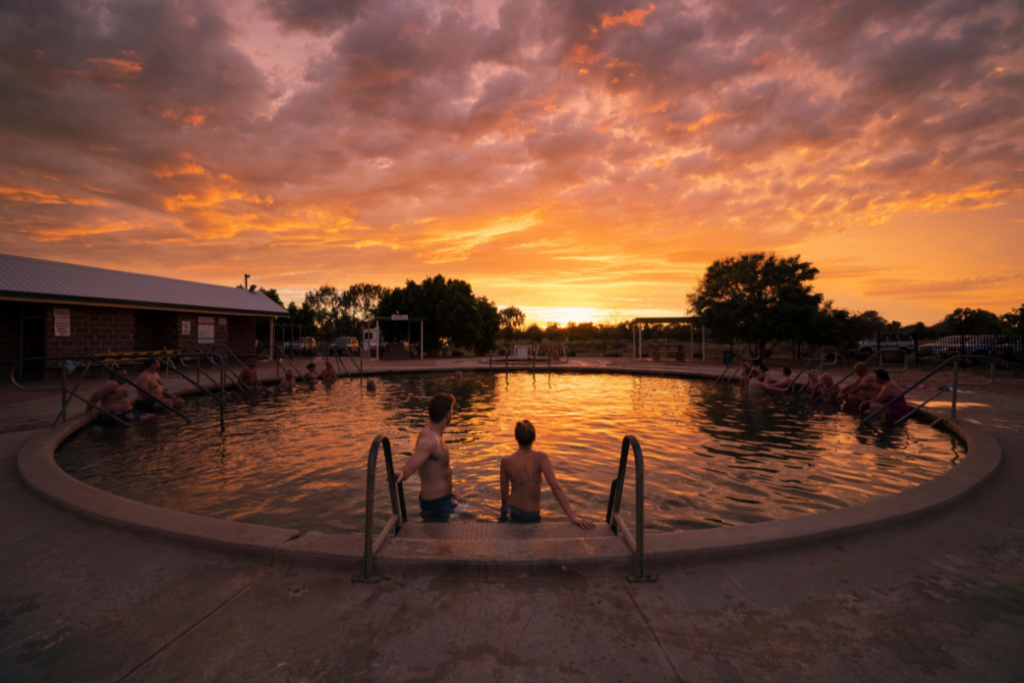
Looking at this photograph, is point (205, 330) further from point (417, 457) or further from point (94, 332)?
point (417, 457)

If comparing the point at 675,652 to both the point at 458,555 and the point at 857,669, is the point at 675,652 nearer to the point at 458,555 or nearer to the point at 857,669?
the point at 857,669

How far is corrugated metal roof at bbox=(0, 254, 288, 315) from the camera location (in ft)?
51.9

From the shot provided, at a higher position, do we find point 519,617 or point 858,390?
point 858,390

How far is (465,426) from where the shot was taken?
1061cm

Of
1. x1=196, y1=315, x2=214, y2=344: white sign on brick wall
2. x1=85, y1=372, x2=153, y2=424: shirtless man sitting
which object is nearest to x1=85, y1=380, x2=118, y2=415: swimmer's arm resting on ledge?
x1=85, y1=372, x2=153, y2=424: shirtless man sitting

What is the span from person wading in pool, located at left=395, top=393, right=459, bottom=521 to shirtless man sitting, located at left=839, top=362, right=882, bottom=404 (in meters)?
10.8

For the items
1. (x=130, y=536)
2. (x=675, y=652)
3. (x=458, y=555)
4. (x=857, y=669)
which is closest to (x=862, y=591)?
(x=857, y=669)

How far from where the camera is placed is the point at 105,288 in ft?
61.2

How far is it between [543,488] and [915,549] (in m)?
3.79

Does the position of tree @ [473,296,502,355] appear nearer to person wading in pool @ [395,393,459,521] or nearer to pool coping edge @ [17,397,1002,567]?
person wading in pool @ [395,393,459,521]

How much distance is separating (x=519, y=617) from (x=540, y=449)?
19.7 ft

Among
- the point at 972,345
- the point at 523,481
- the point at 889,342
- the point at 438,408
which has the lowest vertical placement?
the point at 523,481

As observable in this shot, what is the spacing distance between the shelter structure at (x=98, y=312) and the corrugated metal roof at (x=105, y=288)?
0.09 ft

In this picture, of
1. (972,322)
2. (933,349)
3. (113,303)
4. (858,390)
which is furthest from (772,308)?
(972,322)
